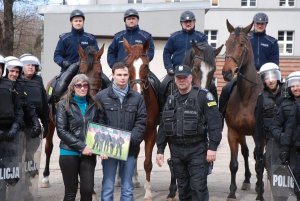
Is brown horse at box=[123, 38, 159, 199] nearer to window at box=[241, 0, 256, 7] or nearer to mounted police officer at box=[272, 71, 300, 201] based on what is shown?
mounted police officer at box=[272, 71, 300, 201]

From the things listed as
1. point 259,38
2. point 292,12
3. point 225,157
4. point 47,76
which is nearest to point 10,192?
point 259,38

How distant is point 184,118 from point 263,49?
381 cm

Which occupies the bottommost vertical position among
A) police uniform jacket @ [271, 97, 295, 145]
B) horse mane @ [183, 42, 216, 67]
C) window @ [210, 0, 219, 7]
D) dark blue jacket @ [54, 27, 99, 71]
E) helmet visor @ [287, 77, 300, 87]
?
police uniform jacket @ [271, 97, 295, 145]

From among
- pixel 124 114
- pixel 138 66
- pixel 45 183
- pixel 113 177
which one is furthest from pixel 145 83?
pixel 45 183

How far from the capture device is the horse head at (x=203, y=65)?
7.45 metres

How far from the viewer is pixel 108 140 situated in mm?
5762

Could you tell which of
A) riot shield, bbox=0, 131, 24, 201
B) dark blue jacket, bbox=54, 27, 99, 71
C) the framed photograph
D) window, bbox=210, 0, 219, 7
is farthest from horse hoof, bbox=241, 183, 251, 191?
window, bbox=210, 0, 219, 7

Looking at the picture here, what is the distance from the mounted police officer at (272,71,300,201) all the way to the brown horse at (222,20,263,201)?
5.72ft

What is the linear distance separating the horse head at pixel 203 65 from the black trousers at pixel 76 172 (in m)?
2.43

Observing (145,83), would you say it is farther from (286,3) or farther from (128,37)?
(286,3)

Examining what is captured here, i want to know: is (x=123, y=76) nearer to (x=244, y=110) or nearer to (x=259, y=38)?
(x=244, y=110)

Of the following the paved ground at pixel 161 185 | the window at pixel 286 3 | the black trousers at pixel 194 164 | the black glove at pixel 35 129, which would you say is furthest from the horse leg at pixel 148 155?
the window at pixel 286 3

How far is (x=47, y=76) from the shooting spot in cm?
2527

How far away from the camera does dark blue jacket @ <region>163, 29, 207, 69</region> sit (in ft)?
28.4
